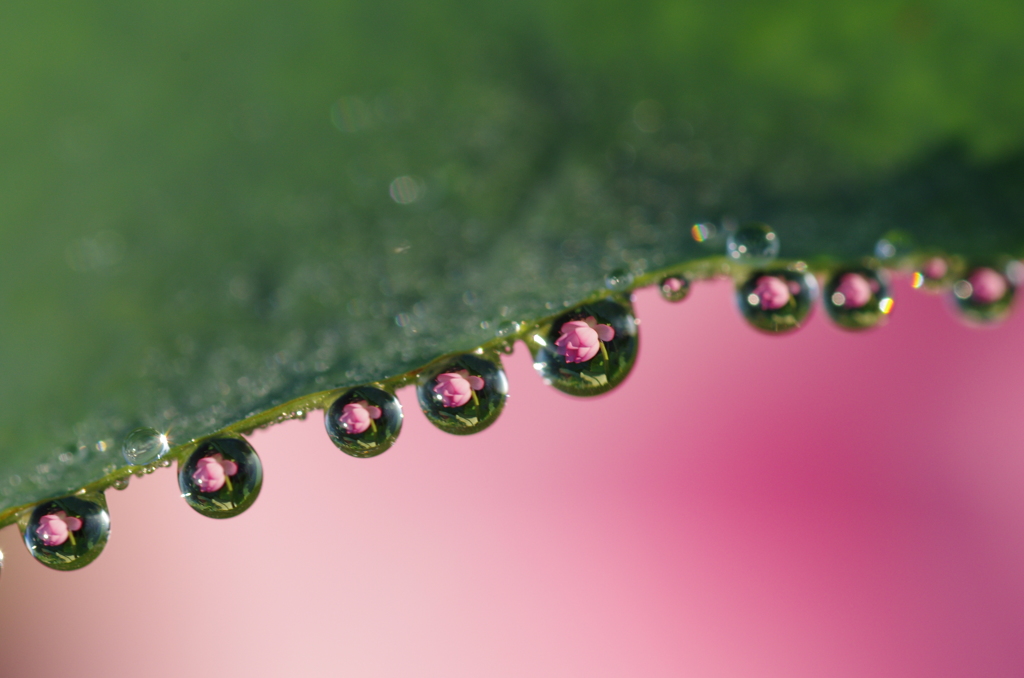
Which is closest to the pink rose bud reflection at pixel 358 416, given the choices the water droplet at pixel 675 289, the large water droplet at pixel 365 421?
the large water droplet at pixel 365 421

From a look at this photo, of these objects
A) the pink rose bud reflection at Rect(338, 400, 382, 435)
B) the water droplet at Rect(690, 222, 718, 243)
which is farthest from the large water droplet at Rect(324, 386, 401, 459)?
the water droplet at Rect(690, 222, 718, 243)

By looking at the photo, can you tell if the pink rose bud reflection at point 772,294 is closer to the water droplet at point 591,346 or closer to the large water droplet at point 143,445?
the water droplet at point 591,346

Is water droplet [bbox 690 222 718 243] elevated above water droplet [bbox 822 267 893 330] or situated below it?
above

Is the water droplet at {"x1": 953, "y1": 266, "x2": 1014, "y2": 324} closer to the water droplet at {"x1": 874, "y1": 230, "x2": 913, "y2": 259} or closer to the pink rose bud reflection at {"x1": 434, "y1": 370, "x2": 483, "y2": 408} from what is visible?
the water droplet at {"x1": 874, "y1": 230, "x2": 913, "y2": 259}

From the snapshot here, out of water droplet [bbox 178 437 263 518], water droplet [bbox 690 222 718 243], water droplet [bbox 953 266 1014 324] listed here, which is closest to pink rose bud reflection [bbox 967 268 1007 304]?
water droplet [bbox 953 266 1014 324]

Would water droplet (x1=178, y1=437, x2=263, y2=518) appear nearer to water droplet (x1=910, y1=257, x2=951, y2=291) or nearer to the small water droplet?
the small water droplet
